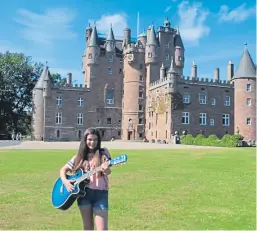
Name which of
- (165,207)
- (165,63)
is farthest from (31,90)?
(165,207)

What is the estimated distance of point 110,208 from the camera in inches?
366

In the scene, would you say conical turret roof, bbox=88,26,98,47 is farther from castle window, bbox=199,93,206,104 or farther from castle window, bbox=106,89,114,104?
castle window, bbox=199,93,206,104

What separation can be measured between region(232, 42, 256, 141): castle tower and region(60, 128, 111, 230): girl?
2186 inches

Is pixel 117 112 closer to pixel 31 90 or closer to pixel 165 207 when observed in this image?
pixel 31 90

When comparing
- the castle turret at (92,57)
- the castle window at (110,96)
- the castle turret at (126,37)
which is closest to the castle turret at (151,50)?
the castle turret at (126,37)

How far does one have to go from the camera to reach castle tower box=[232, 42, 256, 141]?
2304 inches

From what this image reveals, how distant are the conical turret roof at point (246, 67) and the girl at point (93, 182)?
56950 mm

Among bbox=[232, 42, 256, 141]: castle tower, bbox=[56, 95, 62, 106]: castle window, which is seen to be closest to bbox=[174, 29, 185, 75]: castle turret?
bbox=[232, 42, 256, 141]: castle tower

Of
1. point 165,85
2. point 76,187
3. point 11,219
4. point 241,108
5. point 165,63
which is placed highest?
point 165,63

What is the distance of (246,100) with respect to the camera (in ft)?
194

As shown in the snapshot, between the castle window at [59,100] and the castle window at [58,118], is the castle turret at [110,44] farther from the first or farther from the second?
the castle window at [58,118]

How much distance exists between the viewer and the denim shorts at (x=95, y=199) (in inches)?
221

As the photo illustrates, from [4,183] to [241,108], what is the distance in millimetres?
51235

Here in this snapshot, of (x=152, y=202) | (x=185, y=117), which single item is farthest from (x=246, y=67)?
(x=152, y=202)
